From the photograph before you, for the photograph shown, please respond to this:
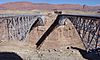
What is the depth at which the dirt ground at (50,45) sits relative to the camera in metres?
27.6

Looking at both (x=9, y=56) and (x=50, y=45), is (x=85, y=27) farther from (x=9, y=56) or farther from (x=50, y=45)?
(x=50, y=45)

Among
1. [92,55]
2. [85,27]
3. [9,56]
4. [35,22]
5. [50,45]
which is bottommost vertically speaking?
[50,45]

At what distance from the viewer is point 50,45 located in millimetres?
34000

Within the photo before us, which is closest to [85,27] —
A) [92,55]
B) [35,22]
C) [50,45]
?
[92,55]

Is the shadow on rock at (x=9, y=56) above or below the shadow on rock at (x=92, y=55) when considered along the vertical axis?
below

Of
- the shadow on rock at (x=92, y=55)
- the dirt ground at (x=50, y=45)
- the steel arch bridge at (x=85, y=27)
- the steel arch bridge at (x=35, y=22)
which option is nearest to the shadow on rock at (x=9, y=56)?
the dirt ground at (x=50, y=45)

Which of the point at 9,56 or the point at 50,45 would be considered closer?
the point at 9,56

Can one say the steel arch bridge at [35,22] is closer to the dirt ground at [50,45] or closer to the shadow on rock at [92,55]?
the shadow on rock at [92,55]

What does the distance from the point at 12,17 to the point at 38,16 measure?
807 cm

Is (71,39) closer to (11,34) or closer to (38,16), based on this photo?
(38,16)

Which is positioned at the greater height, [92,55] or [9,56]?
[92,55]

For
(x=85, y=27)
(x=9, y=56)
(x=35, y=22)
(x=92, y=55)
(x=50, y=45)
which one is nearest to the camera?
(x=85, y=27)

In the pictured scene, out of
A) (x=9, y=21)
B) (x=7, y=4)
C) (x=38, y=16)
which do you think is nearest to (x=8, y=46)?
(x=9, y=21)

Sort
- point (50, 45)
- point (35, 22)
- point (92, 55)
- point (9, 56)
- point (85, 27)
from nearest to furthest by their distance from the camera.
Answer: point (85, 27), point (92, 55), point (9, 56), point (50, 45), point (35, 22)
